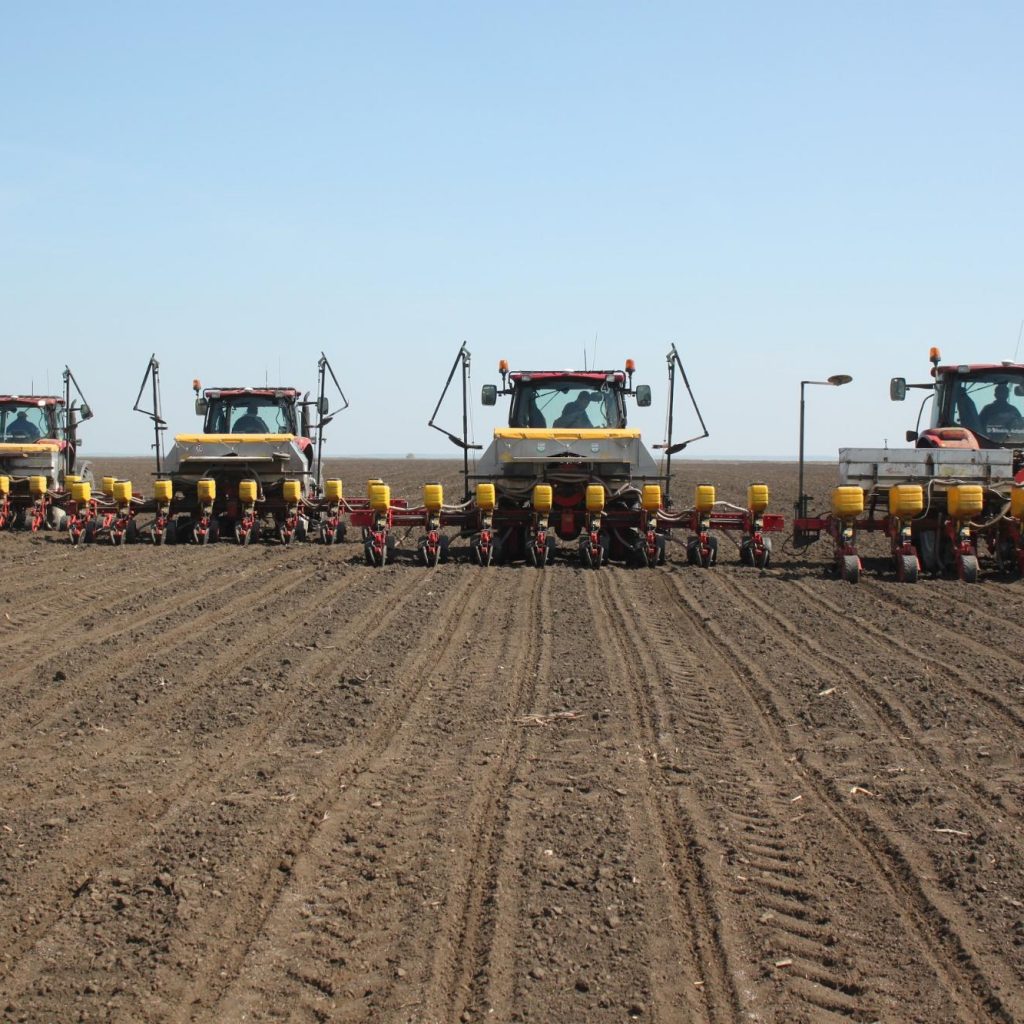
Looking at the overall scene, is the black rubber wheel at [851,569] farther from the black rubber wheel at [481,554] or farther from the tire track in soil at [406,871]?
the tire track in soil at [406,871]

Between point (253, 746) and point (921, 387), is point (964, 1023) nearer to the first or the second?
point (253, 746)

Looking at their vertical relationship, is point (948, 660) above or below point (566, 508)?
below

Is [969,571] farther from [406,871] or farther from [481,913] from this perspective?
[481,913]

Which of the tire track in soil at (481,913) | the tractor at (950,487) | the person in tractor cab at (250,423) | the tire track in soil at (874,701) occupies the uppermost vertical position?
the person in tractor cab at (250,423)

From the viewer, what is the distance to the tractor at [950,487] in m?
13.2

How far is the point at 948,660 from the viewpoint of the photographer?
28.8 ft

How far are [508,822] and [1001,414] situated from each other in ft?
38.8

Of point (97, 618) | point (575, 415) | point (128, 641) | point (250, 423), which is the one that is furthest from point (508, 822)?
point (250, 423)

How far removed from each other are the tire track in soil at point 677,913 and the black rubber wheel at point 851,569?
→ 6705mm

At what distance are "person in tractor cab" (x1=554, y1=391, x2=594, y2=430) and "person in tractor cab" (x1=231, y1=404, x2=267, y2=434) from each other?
5282mm

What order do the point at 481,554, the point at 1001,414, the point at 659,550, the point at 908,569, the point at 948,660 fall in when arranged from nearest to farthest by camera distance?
the point at 948,660 < the point at 908,569 < the point at 481,554 < the point at 659,550 < the point at 1001,414

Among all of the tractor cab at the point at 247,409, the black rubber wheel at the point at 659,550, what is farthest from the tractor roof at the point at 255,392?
the black rubber wheel at the point at 659,550

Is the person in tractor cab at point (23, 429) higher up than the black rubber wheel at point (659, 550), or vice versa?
the person in tractor cab at point (23, 429)

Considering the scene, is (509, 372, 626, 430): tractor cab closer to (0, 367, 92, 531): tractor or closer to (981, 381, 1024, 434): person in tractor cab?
(981, 381, 1024, 434): person in tractor cab
